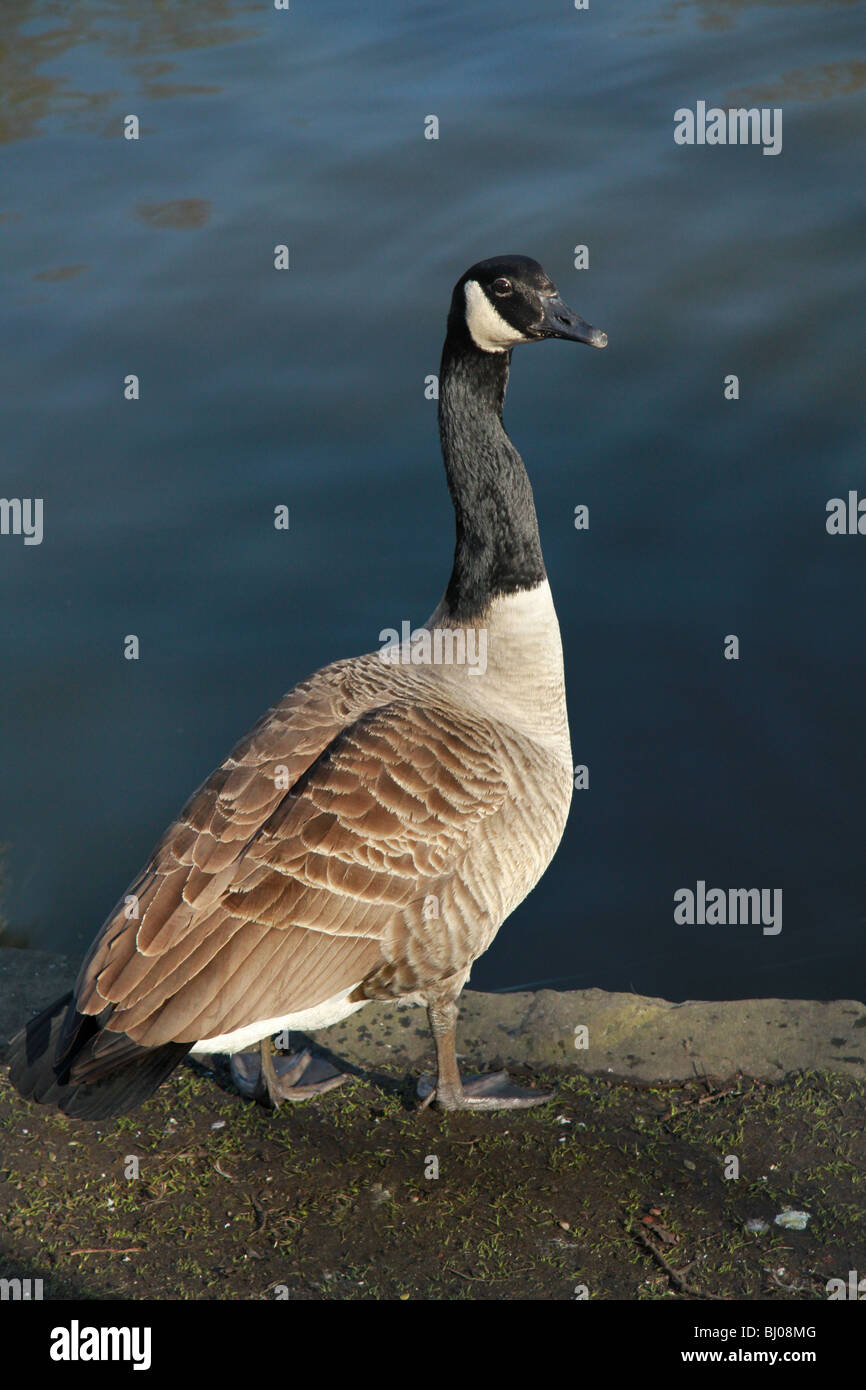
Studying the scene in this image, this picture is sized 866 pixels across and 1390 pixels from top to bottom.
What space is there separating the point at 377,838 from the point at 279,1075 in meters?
1.52

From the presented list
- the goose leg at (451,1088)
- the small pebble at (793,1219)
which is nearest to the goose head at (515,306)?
the goose leg at (451,1088)

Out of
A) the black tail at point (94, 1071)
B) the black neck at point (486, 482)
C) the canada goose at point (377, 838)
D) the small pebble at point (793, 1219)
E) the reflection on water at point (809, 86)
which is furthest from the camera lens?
the reflection on water at point (809, 86)

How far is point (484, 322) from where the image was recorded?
20.5 feet

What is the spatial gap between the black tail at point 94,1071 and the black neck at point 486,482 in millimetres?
2581

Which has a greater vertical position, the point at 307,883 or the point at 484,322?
the point at 484,322

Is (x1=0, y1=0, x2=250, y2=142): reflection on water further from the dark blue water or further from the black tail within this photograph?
the black tail

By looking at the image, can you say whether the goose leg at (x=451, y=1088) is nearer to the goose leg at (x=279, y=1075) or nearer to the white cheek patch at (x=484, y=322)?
the goose leg at (x=279, y=1075)

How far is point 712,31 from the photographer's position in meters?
15.2

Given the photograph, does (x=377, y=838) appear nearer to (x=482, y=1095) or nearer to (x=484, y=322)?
(x=482, y=1095)

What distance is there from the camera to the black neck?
21.1 feet

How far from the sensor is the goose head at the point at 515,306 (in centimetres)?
616

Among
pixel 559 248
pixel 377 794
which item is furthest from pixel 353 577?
pixel 377 794

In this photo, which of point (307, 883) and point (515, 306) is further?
point (515, 306)

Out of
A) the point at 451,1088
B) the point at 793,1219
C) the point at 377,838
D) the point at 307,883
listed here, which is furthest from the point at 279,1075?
the point at 793,1219
